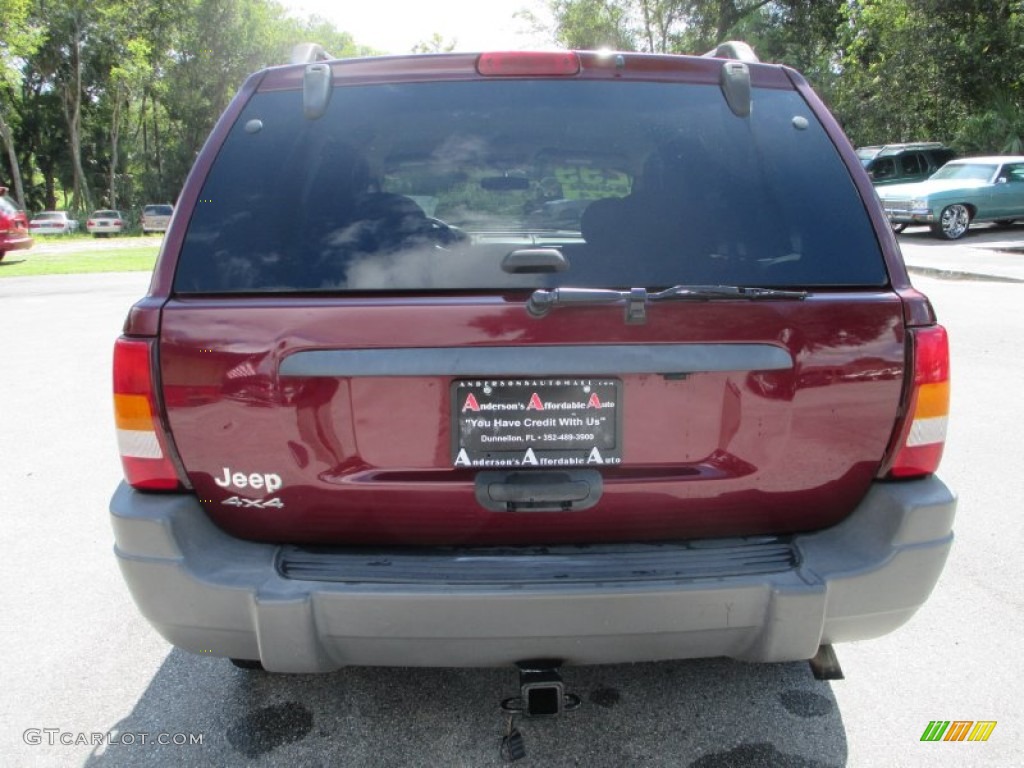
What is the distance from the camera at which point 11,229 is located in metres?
18.0

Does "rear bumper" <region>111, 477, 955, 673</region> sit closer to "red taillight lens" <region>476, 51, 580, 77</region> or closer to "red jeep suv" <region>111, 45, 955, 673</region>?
"red jeep suv" <region>111, 45, 955, 673</region>

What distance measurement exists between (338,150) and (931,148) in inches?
907

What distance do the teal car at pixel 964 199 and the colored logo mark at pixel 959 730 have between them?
1705cm

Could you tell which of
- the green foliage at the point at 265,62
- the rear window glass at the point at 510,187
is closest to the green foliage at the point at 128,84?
the green foliage at the point at 265,62

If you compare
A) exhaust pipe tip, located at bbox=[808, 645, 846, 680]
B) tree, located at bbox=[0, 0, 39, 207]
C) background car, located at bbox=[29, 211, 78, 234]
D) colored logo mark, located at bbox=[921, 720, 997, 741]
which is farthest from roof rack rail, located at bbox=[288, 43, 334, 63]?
background car, located at bbox=[29, 211, 78, 234]

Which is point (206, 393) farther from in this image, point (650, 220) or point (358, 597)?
point (650, 220)

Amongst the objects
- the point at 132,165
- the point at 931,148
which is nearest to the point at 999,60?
the point at 931,148

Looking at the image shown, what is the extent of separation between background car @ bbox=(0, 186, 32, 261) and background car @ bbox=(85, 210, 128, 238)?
22.4 metres

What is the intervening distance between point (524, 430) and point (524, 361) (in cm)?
17

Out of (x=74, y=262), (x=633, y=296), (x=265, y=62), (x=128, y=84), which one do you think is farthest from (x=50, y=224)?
(x=633, y=296)

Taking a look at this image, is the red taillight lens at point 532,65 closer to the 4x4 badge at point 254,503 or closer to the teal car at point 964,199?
the 4x4 badge at point 254,503

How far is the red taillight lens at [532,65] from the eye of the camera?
2291mm

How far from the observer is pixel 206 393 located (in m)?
2.00

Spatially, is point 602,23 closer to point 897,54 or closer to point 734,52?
point 897,54
